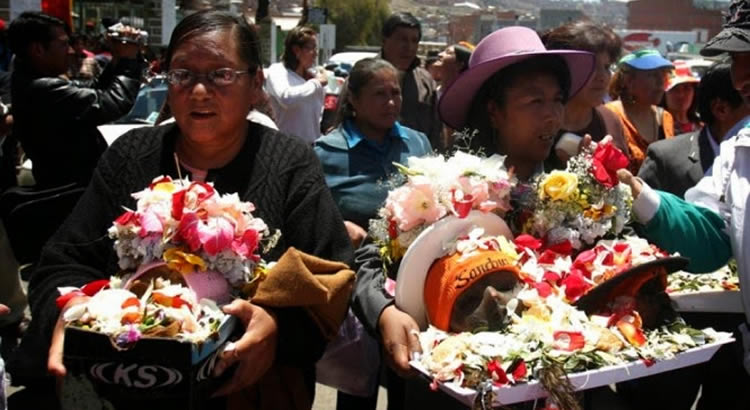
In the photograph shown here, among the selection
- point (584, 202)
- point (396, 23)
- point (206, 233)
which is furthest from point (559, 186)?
point (396, 23)

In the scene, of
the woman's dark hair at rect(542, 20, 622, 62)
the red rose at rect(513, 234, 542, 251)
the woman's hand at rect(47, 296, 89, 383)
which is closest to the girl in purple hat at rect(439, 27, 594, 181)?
the red rose at rect(513, 234, 542, 251)

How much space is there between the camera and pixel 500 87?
3.20 meters

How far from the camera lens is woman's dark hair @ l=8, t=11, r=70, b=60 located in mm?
5582

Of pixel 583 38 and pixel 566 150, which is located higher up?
pixel 583 38

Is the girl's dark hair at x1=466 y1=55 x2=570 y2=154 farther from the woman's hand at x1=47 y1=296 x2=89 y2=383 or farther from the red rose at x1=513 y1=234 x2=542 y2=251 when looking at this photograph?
the woman's hand at x1=47 y1=296 x2=89 y2=383

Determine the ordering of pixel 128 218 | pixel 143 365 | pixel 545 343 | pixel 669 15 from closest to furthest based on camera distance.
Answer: pixel 143 365
pixel 545 343
pixel 128 218
pixel 669 15

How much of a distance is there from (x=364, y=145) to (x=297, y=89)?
2.90 meters

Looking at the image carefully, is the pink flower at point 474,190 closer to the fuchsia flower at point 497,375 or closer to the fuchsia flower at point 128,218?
the fuchsia flower at point 497,375

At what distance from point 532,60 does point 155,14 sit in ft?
71.2

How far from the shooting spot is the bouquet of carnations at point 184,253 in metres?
2.26

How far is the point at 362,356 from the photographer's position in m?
3.78

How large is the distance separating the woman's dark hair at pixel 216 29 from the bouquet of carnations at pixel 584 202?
1.09 m

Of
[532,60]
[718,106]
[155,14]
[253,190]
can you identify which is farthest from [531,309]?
[155,14]

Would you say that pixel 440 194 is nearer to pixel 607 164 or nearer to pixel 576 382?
pixel 607 164
